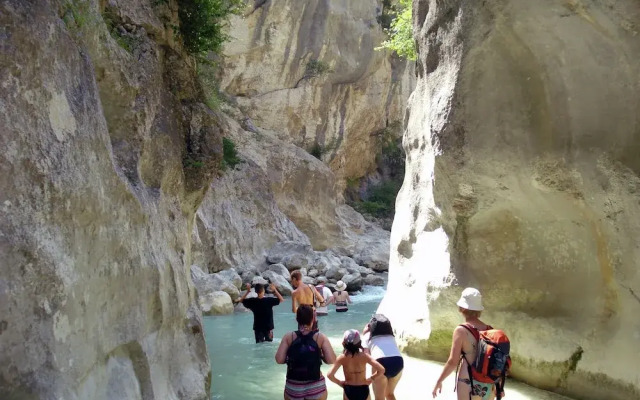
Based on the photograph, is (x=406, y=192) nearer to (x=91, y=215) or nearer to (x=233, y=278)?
(x=91, y=215)

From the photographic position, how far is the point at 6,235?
3.00m

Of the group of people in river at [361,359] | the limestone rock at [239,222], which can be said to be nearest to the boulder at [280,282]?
the limestone rock at [239,222]

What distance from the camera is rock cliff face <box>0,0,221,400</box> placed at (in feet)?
10.2

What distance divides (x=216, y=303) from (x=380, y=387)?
9733 mm

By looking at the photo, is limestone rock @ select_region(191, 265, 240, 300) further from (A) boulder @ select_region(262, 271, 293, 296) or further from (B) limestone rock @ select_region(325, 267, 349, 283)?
(B) limestone rock @ select_region(325, 267, 349, 283)

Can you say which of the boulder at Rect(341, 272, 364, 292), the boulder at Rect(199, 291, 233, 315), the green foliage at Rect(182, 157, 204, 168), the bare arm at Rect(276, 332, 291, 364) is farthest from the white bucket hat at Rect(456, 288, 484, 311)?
the boulder at Rect(341, 272, 364, 292)

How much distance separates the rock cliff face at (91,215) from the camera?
3.12 meters

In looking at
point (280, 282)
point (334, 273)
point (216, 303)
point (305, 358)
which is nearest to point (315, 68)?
point (334, 273)

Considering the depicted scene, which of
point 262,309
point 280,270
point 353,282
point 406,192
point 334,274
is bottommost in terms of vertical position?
point 353,282

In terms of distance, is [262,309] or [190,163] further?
[262,309]

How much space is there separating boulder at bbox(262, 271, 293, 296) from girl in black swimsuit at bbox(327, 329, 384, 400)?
42.7 feet

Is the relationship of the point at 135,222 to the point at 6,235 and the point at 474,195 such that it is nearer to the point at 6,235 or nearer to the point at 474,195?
the point at 6,235

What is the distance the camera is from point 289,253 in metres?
22.2

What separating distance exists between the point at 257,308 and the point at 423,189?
3.43 meters
